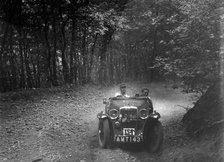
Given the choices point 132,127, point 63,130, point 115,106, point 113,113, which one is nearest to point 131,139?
point 132,127

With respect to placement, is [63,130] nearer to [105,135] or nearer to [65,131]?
[65,131]

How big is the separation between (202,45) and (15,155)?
25.6ft

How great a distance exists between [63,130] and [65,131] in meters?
0.16

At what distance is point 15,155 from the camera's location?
10250 mm

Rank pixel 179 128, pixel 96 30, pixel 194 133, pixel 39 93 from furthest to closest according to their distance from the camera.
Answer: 1. pixel 96 30
2. pixel 39 93
3. pixel 179 128
4. pixel 194 133

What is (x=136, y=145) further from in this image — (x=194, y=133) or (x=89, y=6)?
(x=89, y=6)

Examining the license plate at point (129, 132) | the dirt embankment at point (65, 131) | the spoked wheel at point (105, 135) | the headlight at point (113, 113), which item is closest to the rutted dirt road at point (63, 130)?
the dirt embankment at point (65, 131)

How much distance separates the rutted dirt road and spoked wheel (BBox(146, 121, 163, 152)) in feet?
0.85

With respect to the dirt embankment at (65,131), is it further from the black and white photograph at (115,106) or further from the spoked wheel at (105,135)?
the spoked wheel at (105,135)

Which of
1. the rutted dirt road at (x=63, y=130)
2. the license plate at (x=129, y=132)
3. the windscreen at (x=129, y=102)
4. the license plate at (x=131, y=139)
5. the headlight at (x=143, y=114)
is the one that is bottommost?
the rutted dirt road at (x=63, y=130)

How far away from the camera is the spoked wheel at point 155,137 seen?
31.0 ft

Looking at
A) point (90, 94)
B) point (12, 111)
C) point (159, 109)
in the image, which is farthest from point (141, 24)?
point (12, 111)

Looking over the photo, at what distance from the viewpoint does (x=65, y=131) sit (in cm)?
1270

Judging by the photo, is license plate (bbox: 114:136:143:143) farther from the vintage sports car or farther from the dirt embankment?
the dirt embankment
